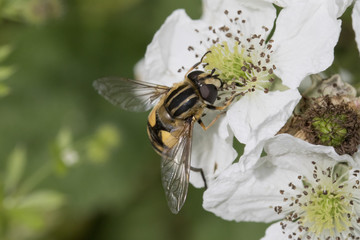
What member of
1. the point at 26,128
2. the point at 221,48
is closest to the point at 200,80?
the point at 221,48

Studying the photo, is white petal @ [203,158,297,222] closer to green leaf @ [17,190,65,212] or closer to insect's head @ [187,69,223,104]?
insect's head @ [187,69,223,104]

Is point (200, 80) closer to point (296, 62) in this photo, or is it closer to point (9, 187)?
point (296, 62)

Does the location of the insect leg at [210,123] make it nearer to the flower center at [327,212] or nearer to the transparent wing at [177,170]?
the transparent wing at [177,170]

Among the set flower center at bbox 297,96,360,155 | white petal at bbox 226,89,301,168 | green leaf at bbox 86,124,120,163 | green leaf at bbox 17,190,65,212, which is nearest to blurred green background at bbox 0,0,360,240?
green leaf at bbox 86,124,120,163

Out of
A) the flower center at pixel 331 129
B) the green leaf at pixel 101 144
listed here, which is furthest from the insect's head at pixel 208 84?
the green leaf at pixel 101 144

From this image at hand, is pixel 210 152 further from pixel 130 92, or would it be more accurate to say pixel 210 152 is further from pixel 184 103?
pixel 130 92
